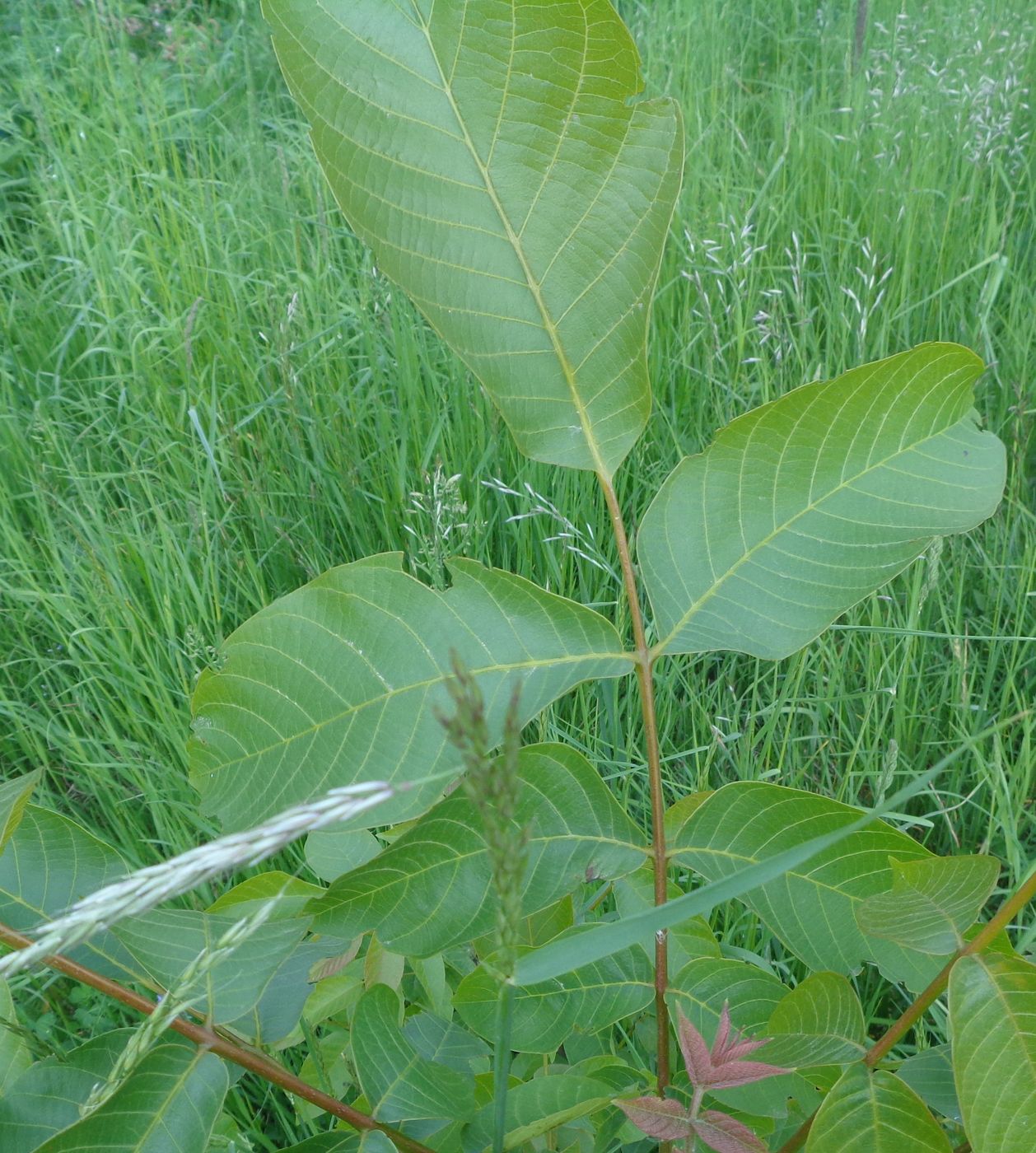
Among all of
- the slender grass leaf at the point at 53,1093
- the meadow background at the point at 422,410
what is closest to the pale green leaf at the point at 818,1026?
the slender grass leaf at the point at 53,1093

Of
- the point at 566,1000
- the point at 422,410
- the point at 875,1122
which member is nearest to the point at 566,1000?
the point at 566,1000

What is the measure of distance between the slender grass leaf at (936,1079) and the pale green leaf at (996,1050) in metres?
0.15

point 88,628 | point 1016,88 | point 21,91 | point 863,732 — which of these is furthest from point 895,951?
point 21,91

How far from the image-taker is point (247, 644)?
769 mm

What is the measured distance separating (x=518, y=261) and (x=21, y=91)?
3.55 m

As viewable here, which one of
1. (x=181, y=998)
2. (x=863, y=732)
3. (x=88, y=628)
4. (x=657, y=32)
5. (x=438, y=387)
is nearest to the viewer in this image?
(x=181, y=998)

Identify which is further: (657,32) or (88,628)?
(657,32)

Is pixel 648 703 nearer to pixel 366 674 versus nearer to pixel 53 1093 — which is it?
pixel 366 674

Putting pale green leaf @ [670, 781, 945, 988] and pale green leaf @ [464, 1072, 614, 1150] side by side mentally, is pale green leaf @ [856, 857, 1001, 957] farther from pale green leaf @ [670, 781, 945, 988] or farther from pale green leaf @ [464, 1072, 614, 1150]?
pale green leaf @ [464, 1072, 614, 1150]

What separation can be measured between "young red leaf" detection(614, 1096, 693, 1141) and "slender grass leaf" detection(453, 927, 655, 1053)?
0.10 metres

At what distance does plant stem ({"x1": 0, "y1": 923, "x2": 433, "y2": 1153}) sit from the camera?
2.40 feet

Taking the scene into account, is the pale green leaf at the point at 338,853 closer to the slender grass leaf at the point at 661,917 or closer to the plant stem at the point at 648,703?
the plant stem at the point at 648,703

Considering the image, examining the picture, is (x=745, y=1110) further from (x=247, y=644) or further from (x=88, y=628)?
(x=88, y=628)

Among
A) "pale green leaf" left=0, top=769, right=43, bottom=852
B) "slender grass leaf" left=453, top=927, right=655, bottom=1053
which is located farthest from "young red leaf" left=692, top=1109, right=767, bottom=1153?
Answer: "pale green leaf" left=0, top=769, right=43, bottom=852
